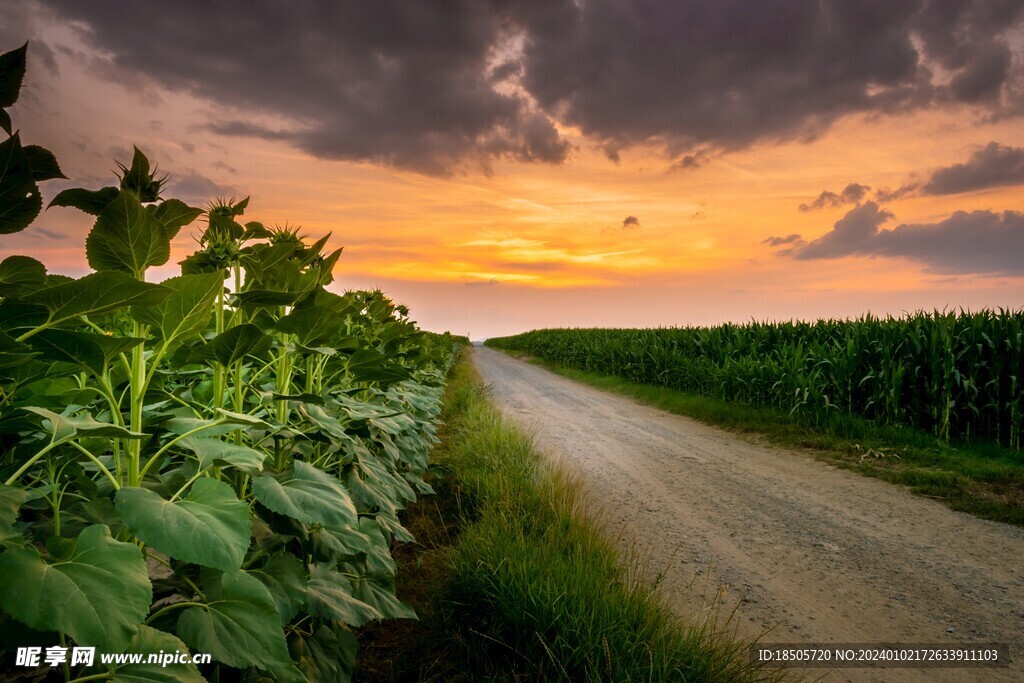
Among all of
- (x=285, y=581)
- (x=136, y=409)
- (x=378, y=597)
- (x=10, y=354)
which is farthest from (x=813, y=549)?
(x=10, y=354)

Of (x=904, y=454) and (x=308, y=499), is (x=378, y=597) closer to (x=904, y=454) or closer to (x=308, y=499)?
(x=308, y=499)

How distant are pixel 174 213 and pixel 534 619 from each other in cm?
221

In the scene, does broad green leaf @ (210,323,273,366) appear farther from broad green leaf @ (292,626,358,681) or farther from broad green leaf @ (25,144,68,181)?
broad green leaf @ (292,626,358,681)

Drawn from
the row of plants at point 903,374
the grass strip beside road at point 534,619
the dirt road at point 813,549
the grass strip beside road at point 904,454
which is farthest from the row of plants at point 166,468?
the row of plants at point 903,374

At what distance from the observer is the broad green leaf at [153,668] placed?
1.03m

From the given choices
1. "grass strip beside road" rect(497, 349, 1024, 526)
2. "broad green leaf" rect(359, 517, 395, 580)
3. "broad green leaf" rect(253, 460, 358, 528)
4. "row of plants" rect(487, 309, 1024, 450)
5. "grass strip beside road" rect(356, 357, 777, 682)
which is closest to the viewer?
"broad green leaf" rect(253, 460, 358, 528)

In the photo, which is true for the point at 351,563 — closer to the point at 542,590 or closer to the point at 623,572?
the point at 542,590

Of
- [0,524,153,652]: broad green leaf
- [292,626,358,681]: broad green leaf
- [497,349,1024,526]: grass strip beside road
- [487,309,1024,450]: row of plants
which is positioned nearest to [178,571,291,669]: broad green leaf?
[0,524,153,652]: broad green leaf

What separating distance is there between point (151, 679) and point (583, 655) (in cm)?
176

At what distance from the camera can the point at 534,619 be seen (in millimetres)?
2498

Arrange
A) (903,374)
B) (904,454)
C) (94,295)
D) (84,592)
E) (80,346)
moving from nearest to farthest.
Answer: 1. (84,592)
2. (94,295)
3. (80,346)
4. (904,454)
5. (903,374)

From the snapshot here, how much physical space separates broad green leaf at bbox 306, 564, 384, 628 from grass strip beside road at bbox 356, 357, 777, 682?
819 mm

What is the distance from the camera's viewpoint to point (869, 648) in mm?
3104

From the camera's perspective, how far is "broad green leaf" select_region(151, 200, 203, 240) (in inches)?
54.7
